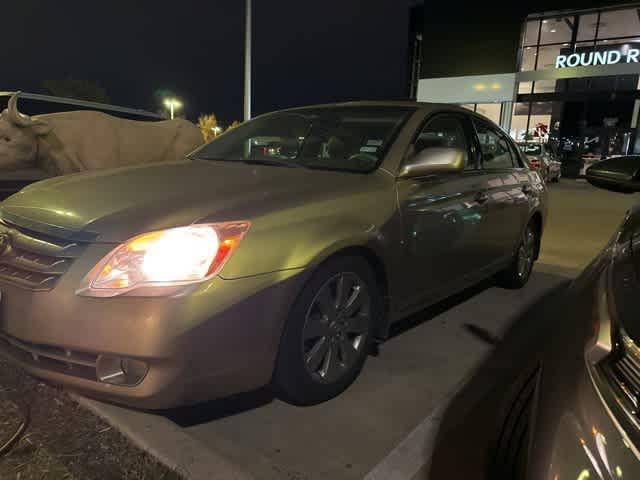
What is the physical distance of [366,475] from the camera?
1.98 m

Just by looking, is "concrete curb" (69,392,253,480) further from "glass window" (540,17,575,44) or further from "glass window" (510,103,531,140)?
"glass window" (540,17,575,44)

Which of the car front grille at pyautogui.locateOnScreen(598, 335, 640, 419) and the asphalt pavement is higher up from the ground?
the car front grille at pyautogui.locateOnScreen(598, 335, 640, 419)

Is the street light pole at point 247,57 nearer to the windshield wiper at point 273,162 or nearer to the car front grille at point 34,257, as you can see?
the windshield wiper at point 273,162

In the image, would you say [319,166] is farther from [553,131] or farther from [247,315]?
[553,131]

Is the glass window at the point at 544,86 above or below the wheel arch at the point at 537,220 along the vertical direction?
above

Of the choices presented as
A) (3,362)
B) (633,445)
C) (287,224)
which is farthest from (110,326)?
(633,445)

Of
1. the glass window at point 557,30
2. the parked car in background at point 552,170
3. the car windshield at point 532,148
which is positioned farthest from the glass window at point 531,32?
the car windshield at point 532,148

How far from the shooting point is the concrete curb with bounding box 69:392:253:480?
A: 189 centimetres

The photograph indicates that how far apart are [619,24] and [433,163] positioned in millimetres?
24758

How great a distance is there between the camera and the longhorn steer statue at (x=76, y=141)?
5383 millimetres

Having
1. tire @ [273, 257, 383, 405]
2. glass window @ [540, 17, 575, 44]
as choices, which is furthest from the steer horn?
glass window @ [540, 17, 575, 44]

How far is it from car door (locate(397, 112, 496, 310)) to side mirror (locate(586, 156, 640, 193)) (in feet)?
2.53

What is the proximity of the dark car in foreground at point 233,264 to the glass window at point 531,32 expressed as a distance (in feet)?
81.2

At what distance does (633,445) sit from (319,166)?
2.18m
